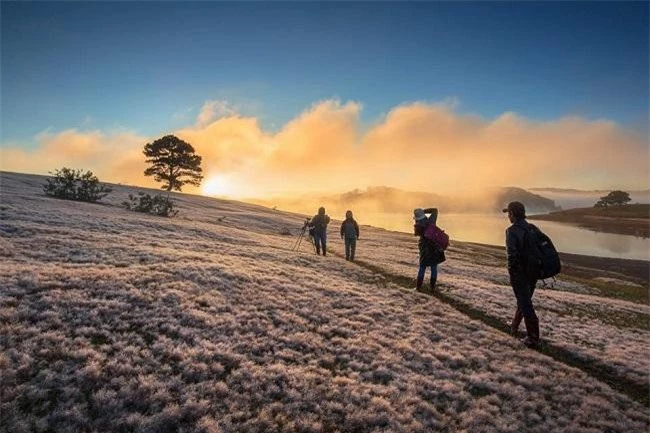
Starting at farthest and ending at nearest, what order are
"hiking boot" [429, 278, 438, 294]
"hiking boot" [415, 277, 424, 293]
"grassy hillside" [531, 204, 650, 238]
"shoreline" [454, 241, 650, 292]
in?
"grassy hillside" [531, 204, 650, 238], "shoreline" [454, 241, 650, 292], "hiking boot" [415, 277, 424, 293], "hiking boot" [429, 278, 438, 294]

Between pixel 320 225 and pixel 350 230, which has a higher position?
pixel 320 225

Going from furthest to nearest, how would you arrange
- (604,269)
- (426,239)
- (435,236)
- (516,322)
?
(604,269)
(426,239)
(435,236)
(516,322)

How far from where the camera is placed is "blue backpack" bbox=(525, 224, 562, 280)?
13016mm

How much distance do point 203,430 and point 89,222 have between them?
2688 centimetres

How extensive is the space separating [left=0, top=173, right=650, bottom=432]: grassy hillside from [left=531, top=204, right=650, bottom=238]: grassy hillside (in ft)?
428

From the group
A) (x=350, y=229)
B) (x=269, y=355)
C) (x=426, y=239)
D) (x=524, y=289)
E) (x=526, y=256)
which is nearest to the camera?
(x=269, y=355)

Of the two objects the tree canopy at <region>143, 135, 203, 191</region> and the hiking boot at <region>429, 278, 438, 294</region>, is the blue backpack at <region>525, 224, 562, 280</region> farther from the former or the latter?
the tree canopy at <region>143, 135, 203, 191</region>

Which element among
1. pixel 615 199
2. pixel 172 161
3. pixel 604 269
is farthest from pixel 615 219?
pixel 172 161

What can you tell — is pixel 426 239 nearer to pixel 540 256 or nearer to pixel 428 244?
pixel 428 244

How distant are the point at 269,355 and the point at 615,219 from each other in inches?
7094

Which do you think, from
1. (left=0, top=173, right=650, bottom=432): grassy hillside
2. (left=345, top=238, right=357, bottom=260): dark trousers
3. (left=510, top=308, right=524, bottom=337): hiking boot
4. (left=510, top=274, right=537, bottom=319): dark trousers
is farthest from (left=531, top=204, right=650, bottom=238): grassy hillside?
(left=510, top=274, right=537, bottom=319): dark trousers

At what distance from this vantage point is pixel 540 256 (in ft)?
42.9

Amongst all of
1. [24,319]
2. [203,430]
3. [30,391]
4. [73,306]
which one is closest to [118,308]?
[73,306]

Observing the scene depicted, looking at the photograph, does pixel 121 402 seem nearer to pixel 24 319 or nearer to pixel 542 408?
pixel 24 319
